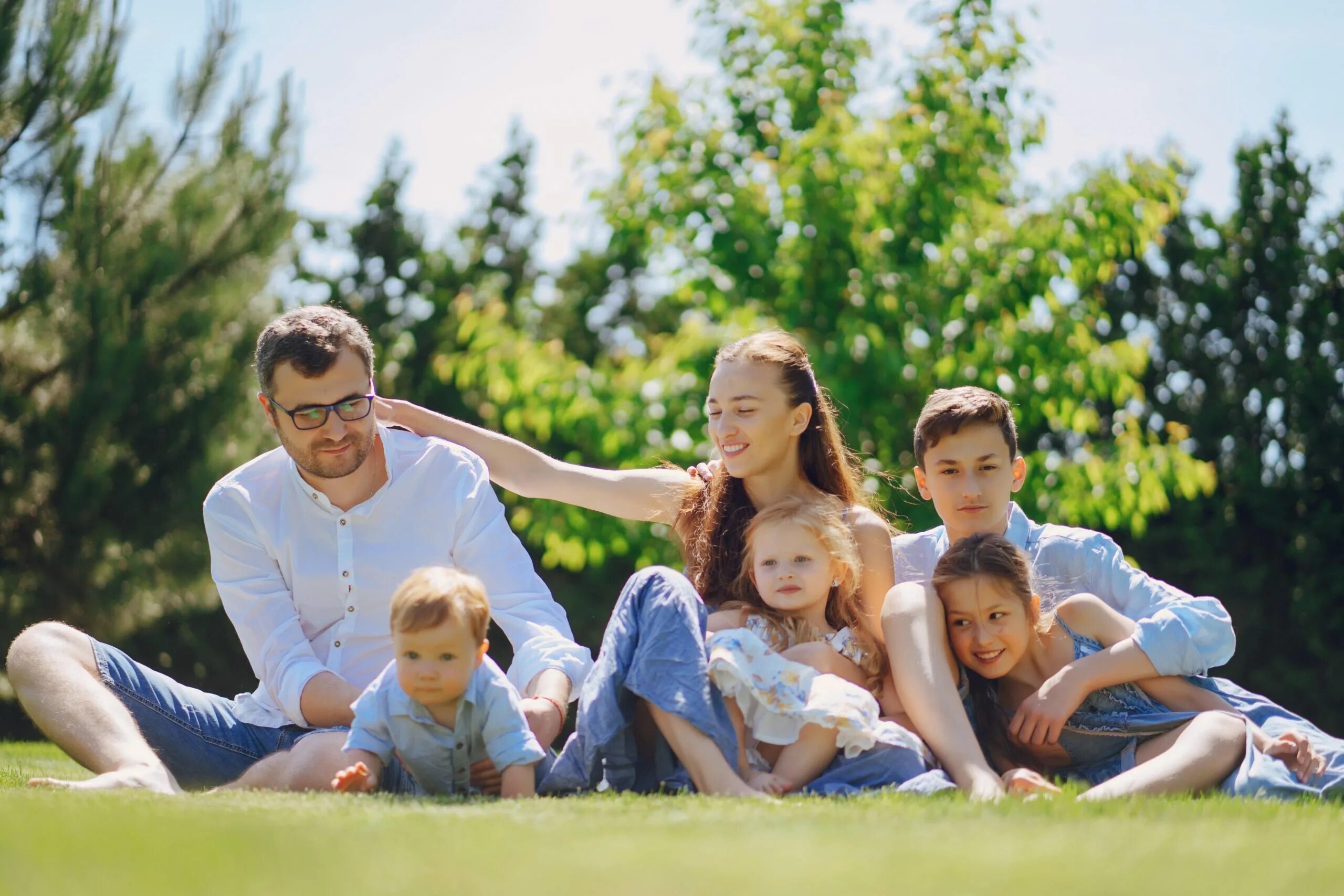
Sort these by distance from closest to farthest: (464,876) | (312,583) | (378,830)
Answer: (464,876) → (378,830) → (312,583)

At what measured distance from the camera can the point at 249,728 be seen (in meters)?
3.68

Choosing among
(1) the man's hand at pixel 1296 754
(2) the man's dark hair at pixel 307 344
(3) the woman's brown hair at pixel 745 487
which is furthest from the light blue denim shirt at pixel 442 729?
(1) the man's hand at pixel 1296 754

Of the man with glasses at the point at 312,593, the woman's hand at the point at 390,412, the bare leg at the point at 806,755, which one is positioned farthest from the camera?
the woman's hand at the point at 390,412

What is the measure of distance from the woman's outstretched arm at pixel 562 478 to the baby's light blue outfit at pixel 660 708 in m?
0.95

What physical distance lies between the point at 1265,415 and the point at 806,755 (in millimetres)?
9311

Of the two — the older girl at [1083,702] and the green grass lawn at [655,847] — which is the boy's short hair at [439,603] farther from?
the older girl at [1083,702]

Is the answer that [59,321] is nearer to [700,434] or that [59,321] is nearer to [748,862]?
[700,434]

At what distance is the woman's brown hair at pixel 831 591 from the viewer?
3.53 meters

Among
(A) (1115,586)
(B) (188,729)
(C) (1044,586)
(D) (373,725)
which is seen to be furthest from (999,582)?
(B) (188,729)

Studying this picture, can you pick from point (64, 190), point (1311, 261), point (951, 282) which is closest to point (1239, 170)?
point (1311, 261)

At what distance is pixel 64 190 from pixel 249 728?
6.39m

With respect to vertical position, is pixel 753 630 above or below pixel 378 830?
above

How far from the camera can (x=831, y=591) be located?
365cm

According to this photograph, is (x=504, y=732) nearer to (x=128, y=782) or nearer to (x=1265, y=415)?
(x=128, y=782)
